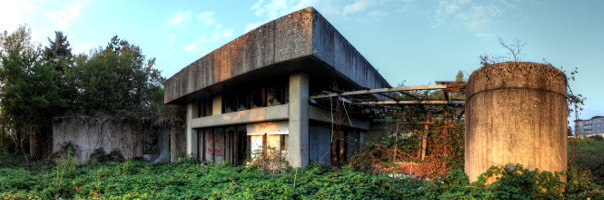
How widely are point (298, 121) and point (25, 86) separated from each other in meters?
11.8

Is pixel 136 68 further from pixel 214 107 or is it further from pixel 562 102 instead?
pixel 562 102

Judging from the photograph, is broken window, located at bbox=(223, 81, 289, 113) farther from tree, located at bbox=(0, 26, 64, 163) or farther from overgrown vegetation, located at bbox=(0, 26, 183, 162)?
tree, located at bbox=(0, 26, 64, 163)

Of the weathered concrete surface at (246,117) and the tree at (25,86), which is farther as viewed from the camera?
the tree at (25,86)

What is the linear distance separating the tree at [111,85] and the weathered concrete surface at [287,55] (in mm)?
8072

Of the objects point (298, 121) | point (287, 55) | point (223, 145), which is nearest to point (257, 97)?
point (298, 121)

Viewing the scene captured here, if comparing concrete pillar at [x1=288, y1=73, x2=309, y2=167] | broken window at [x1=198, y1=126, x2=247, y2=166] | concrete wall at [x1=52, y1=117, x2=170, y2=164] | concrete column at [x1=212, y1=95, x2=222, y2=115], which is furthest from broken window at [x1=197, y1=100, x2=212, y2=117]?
concrete pillar at [x1=288, y1=73, x2=309, y2=167]

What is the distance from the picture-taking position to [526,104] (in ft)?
15.8

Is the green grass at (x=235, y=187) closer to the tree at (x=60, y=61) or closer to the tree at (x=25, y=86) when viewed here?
the tree at (x=25, y=86)

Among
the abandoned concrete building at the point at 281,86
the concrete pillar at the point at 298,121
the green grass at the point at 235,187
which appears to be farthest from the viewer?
the concrete pillar at the point at 298,121

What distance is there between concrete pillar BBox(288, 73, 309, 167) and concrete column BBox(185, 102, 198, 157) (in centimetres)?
657

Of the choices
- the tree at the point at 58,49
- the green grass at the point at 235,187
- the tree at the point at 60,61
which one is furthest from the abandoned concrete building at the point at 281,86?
the tree at the point at 58,49

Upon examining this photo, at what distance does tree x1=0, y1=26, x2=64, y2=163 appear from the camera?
1285 centimetres

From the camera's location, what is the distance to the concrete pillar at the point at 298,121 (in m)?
7.93

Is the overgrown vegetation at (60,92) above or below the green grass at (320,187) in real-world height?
above
